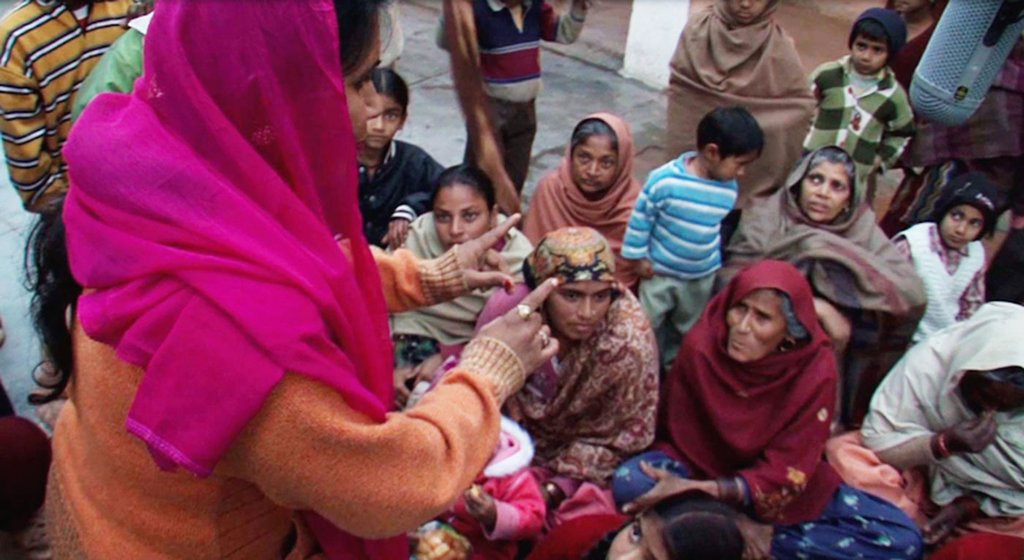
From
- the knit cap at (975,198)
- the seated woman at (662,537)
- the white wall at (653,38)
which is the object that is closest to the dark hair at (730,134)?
the knit cap at (975,198)

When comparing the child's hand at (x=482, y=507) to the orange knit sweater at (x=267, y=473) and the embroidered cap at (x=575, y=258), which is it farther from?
the orange knit sweater at (x=267, y=473)

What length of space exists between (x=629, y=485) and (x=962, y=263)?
5.69ft

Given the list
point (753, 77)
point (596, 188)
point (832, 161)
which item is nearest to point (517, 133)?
point (596, 188)

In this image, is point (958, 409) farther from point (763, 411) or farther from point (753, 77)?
point (753, 77)

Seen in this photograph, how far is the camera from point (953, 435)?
2.51 metres

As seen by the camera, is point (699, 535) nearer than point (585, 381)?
Yes

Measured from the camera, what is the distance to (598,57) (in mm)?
6969

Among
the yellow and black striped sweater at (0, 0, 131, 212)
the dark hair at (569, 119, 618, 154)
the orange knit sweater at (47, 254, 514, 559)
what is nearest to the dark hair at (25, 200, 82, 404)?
the orange knit sweater at (47, 254, 514, 559)

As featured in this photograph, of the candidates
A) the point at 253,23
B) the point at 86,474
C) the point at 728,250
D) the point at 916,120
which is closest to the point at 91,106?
the point at 253,23

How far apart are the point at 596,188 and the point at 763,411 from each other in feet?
4.08

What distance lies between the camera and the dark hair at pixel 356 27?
44.8 inches

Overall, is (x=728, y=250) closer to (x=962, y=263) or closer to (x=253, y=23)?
(x=962, y=263)

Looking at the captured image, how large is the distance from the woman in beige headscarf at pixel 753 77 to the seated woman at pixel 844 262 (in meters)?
0.96

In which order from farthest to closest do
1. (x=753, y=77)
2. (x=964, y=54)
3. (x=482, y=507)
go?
(x=753, y=77)
(x=482, y=507)
(x=964, y=54)
